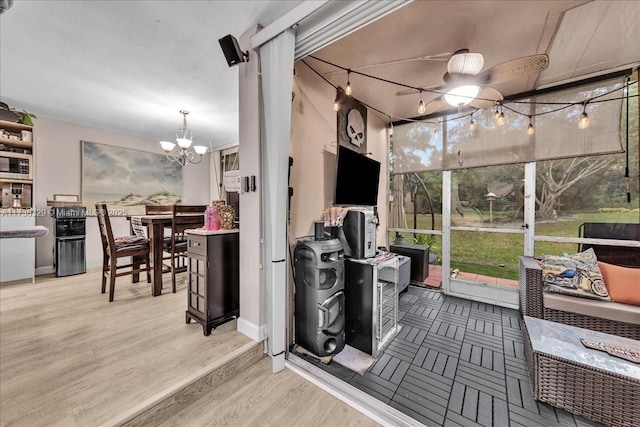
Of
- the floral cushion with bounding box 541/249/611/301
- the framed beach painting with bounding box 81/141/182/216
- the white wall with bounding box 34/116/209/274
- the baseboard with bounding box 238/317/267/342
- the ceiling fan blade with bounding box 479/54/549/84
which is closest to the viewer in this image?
the ceiling fan blade with bounding box 479/54/549/84

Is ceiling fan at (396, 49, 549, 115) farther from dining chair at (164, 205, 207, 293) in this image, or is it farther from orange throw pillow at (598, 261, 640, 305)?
dining chair at (164, 205, 207, 293)

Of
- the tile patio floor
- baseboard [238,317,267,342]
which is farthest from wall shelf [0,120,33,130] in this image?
the tile patio floor

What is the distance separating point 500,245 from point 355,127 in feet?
8.21

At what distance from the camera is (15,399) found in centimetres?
136

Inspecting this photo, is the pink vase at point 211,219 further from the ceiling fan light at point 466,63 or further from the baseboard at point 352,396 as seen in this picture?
the ceiling fan light at point 466,63

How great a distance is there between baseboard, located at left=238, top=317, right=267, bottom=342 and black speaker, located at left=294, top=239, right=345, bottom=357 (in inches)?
11.7

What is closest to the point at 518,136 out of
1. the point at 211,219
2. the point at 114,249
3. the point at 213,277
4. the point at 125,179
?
the point at 211,219

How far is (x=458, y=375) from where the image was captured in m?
1.81

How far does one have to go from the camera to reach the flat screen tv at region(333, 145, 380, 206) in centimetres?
245

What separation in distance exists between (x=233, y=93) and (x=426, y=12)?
2.28 meters

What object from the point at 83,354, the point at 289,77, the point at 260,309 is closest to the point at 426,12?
the point at 289,77

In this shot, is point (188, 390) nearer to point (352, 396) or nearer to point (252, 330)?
point (252, 330)

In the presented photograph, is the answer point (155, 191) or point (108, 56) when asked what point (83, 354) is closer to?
point (108, 56)

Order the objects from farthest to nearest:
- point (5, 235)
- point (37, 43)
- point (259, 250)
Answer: point (5, 235) → point (37, 43) → point (259, 250)
